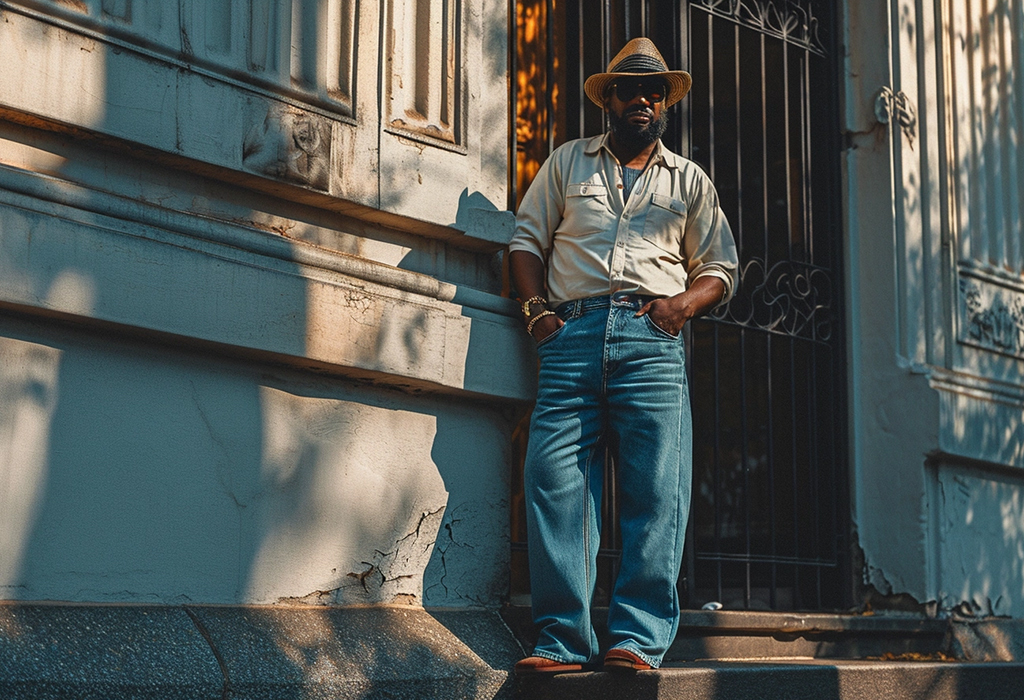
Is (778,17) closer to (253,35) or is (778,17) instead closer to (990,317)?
(990,317)

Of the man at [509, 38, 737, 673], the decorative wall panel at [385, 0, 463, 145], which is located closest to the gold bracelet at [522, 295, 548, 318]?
the man at [509, 38, 737, 673]

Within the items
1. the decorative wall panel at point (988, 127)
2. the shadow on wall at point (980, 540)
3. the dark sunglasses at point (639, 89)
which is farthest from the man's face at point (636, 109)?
the decorative wall panel at point (988, 127)

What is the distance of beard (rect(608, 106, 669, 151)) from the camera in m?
4.22

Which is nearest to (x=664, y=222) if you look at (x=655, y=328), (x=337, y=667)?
(x=655, y=328)

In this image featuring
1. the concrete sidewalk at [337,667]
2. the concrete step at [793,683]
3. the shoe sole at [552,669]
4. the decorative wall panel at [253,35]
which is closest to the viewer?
the concrete sidewalk at [337,667]

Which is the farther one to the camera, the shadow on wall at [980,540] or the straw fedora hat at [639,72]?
the shadow on wall at [980,540]

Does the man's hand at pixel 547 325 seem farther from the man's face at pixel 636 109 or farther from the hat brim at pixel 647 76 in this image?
the hat brim at pixel 647 76

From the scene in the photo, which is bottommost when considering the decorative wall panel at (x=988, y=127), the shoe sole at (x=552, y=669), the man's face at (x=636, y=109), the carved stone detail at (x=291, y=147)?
the shoe sole at (x=552, y=669)

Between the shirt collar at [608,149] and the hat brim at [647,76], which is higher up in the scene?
the hat brim at [647,76]

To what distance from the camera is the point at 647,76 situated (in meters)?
4.20

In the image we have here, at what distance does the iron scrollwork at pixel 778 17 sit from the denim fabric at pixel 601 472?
7.68 feet

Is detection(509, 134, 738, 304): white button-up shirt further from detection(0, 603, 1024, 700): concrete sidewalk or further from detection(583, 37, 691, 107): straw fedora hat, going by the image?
detection(0, 603, 1024, 700): concrete sidewalk

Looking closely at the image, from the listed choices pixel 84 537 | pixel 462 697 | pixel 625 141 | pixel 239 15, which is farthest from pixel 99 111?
pixel 462 697

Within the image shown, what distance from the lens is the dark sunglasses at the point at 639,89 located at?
4223mm
